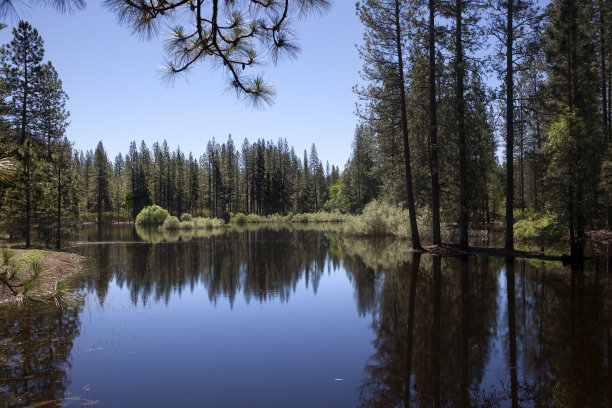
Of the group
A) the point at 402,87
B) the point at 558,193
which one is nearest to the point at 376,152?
the point at 402,87

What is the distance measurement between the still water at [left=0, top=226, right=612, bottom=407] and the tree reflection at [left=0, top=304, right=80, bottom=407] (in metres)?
0.03

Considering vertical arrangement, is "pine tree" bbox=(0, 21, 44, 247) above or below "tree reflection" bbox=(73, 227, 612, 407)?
above

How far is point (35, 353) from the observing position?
6441mm

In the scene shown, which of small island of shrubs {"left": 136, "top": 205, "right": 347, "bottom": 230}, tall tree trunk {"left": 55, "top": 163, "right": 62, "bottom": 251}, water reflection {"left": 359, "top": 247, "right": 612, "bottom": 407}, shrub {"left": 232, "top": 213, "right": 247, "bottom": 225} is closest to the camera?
water reflection {"left": 359, "top": 247, "right": 612, "bottom": 407}

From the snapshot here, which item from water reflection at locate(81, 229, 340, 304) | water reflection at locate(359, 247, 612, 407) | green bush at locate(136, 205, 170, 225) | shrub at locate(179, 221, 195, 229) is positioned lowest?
water reflection at locate(81, 229, 340, 304)

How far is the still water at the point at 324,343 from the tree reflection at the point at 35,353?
29 millimetres

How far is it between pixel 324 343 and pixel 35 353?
475 centimetres

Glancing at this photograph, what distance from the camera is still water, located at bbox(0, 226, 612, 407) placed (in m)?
4.94

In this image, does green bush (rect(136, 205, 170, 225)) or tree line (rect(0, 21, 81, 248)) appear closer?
tree line (rect(0, 21, 81, 248))

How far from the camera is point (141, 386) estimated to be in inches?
211

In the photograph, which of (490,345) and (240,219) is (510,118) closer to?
(490,345)

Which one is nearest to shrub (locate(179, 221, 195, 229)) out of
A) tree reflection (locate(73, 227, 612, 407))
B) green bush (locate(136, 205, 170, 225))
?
green bush (locate(136, 205, 170, 225))

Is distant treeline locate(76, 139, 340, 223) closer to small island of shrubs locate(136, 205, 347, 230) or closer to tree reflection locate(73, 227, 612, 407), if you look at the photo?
small island of shrubs locate(136, 205, 347, 230)

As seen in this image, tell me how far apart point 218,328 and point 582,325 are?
6.89 meters
